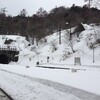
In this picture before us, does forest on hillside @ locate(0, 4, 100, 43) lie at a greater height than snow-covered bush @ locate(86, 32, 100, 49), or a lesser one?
greater

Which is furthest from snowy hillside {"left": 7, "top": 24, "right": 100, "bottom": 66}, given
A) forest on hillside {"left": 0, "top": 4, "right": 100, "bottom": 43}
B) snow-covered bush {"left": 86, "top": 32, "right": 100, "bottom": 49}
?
forest on hillside {"left": 0, "top": 4, "right": 100, "bottom": 43}

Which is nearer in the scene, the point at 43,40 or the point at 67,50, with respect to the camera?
the point at 67,50

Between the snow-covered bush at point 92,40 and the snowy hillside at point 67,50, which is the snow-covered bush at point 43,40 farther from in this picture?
the snow-covered bush at point 92,40

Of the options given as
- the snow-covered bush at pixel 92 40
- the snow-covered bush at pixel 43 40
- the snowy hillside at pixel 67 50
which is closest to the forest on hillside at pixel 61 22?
the snow-covered bush at pixel 43 40

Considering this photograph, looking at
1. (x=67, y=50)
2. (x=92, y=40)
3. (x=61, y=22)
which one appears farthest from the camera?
(x=61, y=22)

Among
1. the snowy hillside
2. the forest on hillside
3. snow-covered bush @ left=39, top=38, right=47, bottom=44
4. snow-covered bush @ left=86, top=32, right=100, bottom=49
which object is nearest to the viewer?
the snowy hillside

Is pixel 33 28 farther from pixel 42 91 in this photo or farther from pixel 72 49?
pixel 42 91

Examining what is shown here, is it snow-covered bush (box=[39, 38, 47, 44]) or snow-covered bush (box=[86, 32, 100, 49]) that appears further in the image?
snow-covered bush (box=[39, 38, 47, 44])

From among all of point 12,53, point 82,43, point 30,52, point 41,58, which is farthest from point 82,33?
point 12,53

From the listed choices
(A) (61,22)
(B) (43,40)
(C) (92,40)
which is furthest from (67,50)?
(A) (61,22)

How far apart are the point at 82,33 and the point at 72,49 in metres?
10.4

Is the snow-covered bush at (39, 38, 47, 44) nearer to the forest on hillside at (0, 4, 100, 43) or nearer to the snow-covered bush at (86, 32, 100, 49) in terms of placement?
the forest on hillside at (0, 4, 100, 43)

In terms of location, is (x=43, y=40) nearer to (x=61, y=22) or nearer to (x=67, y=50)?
(x=61, y=22)

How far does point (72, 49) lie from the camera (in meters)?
64.7
